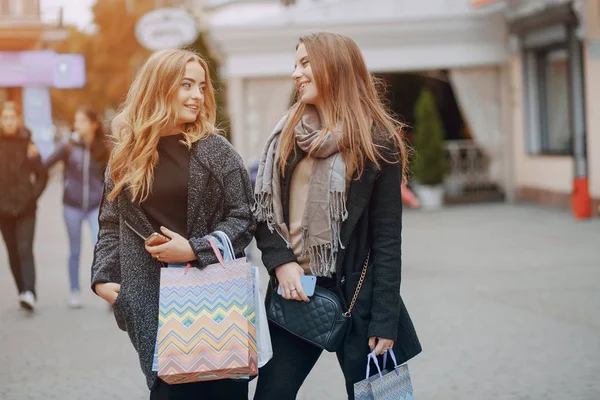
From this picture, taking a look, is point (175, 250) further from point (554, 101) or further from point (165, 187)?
point (554, 101)

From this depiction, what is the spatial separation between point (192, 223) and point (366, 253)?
608mm

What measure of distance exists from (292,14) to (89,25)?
3413 cm

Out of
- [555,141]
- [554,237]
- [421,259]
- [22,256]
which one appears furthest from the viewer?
[555,141]

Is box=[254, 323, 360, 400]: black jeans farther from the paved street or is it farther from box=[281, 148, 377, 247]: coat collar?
the paved street

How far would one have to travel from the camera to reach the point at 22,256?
369 inches

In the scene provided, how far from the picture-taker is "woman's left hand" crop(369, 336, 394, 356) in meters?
3.62

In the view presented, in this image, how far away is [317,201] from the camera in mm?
3576

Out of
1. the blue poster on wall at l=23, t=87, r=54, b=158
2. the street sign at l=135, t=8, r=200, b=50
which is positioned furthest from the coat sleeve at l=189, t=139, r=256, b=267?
the blue poster on wall at l=23, t=87, r=54, b=158

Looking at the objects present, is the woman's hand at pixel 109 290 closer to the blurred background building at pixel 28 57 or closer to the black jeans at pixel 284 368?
the black jeans at pixel 284 368

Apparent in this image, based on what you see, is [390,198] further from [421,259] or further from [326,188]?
[421,259]

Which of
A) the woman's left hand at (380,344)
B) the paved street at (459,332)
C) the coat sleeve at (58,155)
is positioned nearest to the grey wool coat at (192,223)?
the woman's left hand at (380,344)

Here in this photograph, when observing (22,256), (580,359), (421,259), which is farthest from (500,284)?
(22,256)

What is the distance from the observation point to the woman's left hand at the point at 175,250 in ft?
11.6

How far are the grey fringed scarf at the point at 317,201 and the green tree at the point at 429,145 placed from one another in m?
15.8
